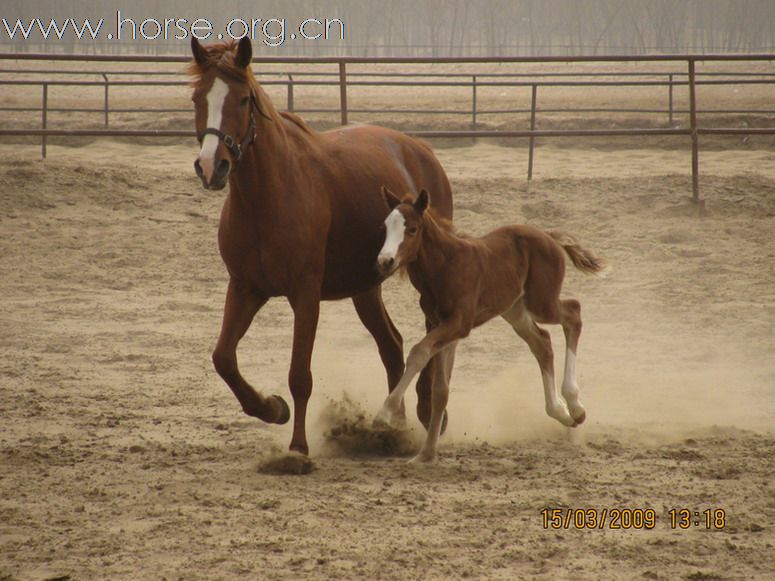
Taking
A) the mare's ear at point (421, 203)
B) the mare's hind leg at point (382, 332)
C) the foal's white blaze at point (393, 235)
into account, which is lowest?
the mare's hind leg at point (382, 332)

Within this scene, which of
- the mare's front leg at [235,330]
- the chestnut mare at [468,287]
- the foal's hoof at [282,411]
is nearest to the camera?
the chestnut mare at [468,287]

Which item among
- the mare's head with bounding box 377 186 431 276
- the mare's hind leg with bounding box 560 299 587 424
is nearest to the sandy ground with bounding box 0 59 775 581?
the mare's hind leg with bounding box 560 299 587 424

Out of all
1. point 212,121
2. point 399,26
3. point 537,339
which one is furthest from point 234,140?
point 399,26

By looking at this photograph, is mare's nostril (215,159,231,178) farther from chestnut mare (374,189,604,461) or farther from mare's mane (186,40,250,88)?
chestnut mare (374,189,604,461)

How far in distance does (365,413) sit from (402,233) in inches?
50.3

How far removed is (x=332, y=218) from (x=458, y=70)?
26.4 m

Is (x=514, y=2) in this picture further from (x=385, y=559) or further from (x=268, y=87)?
(x=385, y=559)

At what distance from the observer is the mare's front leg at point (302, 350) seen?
4836mm

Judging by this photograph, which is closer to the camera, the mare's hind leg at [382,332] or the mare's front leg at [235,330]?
the mare's front leg at [235,330]

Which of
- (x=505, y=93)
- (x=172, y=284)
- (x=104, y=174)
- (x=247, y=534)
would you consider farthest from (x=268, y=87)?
(x=247, y=534)

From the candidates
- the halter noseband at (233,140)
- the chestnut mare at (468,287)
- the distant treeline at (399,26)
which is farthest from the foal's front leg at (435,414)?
the distant treeline at (399,26)

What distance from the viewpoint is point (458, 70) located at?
30766 mm
